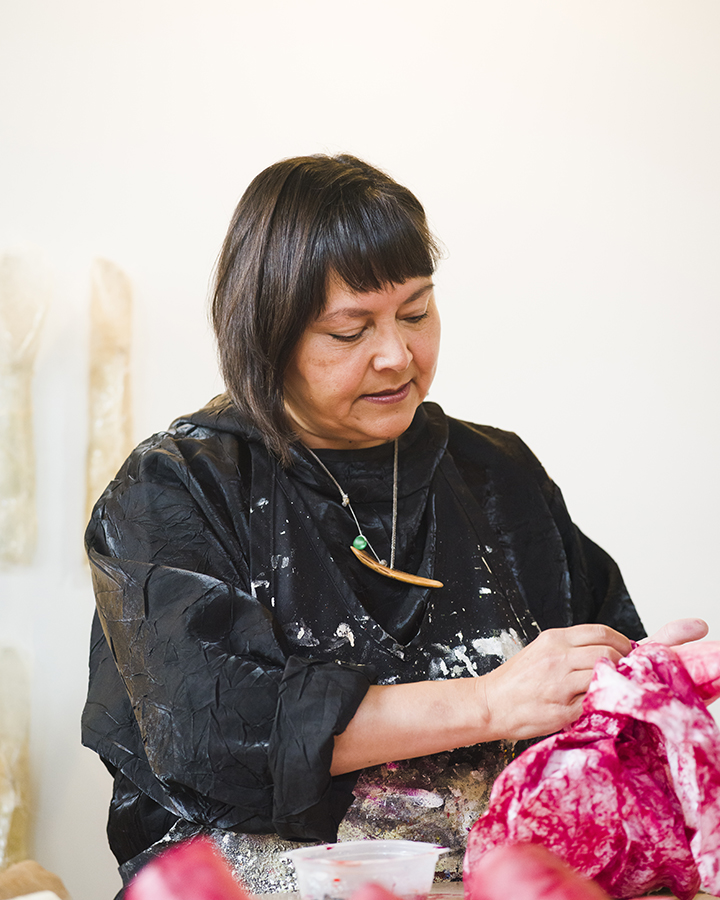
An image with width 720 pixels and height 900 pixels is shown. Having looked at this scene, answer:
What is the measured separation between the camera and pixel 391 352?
1.32m

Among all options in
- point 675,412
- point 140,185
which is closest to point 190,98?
point 140,185

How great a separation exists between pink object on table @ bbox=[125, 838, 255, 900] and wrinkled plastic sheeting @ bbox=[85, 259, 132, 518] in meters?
1.91

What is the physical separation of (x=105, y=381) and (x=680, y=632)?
66.6 inches

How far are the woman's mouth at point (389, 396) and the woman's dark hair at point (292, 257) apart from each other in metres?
0.14

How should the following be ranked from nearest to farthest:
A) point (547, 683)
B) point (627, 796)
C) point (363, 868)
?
point (363, 868) < point (627, 796) < point (547, 683)

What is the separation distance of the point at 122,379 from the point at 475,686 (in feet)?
5.11

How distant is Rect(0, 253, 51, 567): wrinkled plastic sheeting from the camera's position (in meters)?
2.26

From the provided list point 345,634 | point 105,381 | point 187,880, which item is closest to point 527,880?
point 187,880

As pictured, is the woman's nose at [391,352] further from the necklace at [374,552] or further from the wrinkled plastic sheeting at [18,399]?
the wrinkled plastic sheeting at [18,399]

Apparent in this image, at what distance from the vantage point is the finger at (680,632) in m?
1.08

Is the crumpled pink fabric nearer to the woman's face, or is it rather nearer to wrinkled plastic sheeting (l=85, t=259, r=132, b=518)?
the woman's face

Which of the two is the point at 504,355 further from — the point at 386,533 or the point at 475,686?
the point at 475,686

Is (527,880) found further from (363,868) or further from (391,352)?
(391,352)

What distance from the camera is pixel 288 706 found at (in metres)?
1.04
